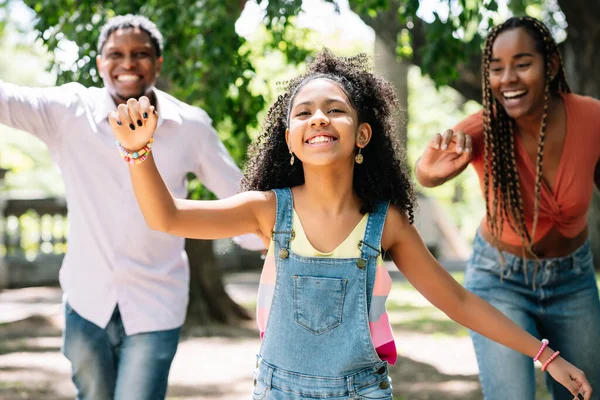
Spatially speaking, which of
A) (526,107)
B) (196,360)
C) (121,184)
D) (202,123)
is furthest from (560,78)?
(196,360)

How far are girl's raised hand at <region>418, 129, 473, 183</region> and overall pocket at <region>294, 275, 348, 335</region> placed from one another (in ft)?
2.95

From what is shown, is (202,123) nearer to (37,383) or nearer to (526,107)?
(526,107)

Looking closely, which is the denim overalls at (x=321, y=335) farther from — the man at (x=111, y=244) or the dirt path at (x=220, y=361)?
the dirt path at (x=220, y=361)

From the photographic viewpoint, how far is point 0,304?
11.7 meters

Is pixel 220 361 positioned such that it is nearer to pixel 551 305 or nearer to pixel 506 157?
pixel 551 305

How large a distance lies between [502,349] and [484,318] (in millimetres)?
607

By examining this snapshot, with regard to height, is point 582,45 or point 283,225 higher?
point 582,45

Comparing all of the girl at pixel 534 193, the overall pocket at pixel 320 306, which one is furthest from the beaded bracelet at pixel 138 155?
the girl at pixel 534 193

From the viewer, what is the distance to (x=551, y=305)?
3.66 metres

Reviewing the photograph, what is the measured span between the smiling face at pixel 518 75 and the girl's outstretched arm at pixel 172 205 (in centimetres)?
128

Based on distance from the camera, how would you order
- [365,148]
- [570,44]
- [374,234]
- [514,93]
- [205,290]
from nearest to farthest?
[374,234] → [365,148] → [514,93] → [205,290] → [570,44]

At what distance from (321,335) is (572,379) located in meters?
0.88

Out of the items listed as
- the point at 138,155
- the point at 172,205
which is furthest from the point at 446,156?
the point at 138,155

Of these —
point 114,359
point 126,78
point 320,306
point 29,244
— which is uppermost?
point 126,78
